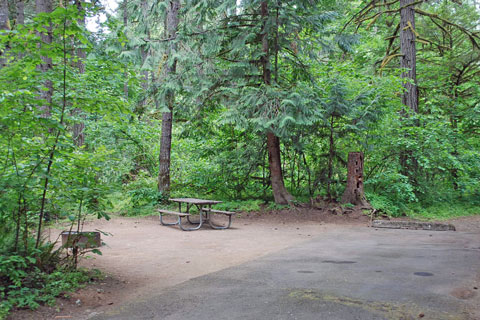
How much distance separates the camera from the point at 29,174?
452 centimetres

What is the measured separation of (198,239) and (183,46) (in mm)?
8159

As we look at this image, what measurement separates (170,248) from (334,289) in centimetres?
423

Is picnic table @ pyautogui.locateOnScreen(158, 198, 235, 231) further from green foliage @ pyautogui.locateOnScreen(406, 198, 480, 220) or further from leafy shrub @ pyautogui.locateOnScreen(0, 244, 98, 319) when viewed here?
green foliage @ pyautogui.locateOnScreen(406, 198, 480, 220)

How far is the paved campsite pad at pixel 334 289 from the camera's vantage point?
389 centimetres

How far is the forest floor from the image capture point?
460 centimetres

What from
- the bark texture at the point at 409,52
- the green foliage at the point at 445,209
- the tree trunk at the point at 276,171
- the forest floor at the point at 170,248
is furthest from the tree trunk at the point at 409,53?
the tree trunk at the point at 276,171

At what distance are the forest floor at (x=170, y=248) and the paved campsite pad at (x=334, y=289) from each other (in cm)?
40

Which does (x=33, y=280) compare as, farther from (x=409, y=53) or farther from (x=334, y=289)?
(x=409, y=53)

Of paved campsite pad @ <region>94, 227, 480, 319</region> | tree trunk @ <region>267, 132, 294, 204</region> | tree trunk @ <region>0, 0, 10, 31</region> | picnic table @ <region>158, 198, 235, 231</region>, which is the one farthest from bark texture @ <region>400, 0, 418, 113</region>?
tree trunk @ <region>0, 0, 10, 31</region>

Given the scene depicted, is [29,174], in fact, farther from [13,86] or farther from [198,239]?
[198,239]

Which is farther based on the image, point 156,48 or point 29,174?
point 156,48

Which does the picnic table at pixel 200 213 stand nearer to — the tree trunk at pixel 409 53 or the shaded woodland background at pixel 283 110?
the shaded woodland background at pixel 283 110

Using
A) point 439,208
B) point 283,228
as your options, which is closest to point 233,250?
point 283,228

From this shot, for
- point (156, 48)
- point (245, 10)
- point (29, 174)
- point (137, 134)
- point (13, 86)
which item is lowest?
point (29, 174)
